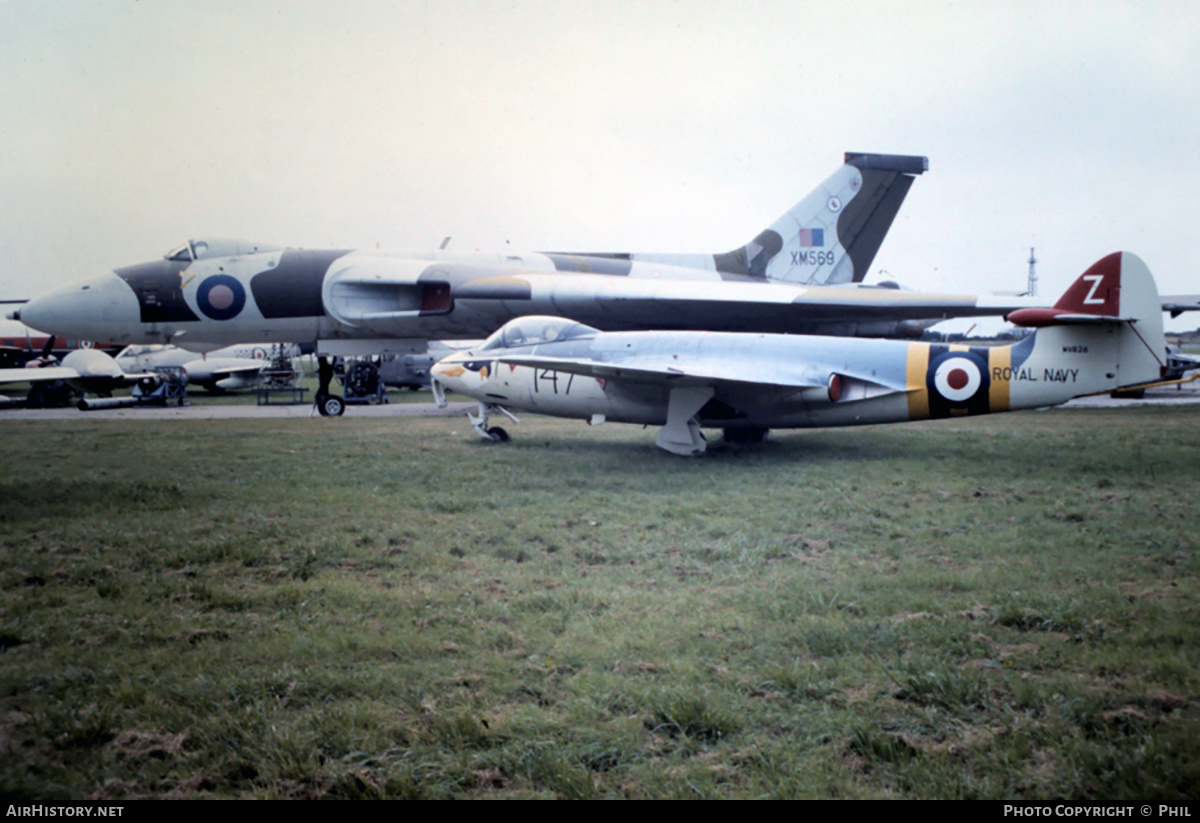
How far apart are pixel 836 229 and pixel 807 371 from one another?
7745 mm

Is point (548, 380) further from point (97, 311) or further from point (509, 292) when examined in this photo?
point (97, 311)

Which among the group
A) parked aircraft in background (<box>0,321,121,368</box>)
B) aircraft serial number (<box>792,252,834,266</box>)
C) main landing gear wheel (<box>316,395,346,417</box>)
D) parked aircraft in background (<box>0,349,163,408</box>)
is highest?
aircraft serial number (<box>792,252,834,266</box>)

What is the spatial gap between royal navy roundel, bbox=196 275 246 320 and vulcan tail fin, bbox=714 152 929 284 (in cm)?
925

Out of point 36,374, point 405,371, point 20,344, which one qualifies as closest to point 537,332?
point 36,374

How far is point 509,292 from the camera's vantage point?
13.1 meters

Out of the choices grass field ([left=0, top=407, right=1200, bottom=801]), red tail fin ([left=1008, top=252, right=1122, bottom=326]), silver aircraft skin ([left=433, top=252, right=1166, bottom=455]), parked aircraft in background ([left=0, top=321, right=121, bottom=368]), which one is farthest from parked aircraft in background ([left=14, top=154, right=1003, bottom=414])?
grass field ([left=0, top=407, right=1200, bottom=801])

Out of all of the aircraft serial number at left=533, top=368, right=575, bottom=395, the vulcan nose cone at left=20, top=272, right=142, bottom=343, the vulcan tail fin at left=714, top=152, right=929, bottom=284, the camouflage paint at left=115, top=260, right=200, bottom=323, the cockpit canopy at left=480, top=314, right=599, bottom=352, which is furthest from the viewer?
the vulcan tail fin at left=714, top=152, right=929, bottom=284

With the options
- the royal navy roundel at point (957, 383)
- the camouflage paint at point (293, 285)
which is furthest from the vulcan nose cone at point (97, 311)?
the royal navy roundel at point (957, 383)

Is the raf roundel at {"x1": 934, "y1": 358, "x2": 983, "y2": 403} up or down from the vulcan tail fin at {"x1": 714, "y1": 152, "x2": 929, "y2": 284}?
down

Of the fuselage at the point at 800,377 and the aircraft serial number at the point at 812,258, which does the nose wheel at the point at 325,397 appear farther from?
the aircraft serial number at the point at 812,258

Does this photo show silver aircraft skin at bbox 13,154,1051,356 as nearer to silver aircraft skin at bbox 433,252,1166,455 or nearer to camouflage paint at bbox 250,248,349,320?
camouflage paint at bbox 250,248,349,320

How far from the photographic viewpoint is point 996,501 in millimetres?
5406

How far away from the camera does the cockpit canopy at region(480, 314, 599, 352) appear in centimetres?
968
